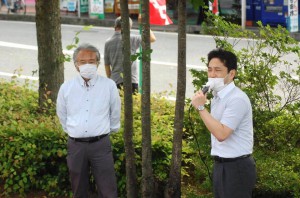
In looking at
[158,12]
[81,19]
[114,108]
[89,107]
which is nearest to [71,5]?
[81,19]

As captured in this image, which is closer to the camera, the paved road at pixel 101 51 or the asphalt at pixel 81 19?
the paved road at pixel 101 51

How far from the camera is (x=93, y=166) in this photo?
5668 mm

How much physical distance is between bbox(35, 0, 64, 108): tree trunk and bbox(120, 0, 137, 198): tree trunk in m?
2.18

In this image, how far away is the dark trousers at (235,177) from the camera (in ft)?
15.5

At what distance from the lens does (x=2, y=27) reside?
2205 cm

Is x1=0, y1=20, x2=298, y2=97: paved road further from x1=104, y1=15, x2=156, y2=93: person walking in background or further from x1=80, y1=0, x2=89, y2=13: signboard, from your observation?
x1=104, y1=15, x2=156, y2=93: person walking in background

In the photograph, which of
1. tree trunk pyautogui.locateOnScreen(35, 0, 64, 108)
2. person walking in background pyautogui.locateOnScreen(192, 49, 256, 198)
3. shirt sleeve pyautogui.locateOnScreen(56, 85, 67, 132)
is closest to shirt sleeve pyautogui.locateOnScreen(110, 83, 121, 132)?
shirt sleeve pyautogui.locateOnScreen(56, 85, 67, 132)

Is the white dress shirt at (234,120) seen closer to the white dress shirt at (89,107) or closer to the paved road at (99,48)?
the white dress shirt at (89,107)

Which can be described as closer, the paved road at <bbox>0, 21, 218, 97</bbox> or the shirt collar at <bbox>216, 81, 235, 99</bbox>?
the shirt collar at <bbox>216, 81, 235, 99</bbox>

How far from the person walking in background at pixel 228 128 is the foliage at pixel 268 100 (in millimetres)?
931

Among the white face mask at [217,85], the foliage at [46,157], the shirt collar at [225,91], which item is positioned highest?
the white face mask at [217,85]

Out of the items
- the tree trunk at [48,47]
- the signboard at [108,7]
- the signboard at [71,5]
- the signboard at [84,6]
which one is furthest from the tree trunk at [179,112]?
the signboard at [71,5]

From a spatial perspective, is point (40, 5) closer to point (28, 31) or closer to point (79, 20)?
point (28, 31)

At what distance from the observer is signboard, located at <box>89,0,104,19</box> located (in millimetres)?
23370
